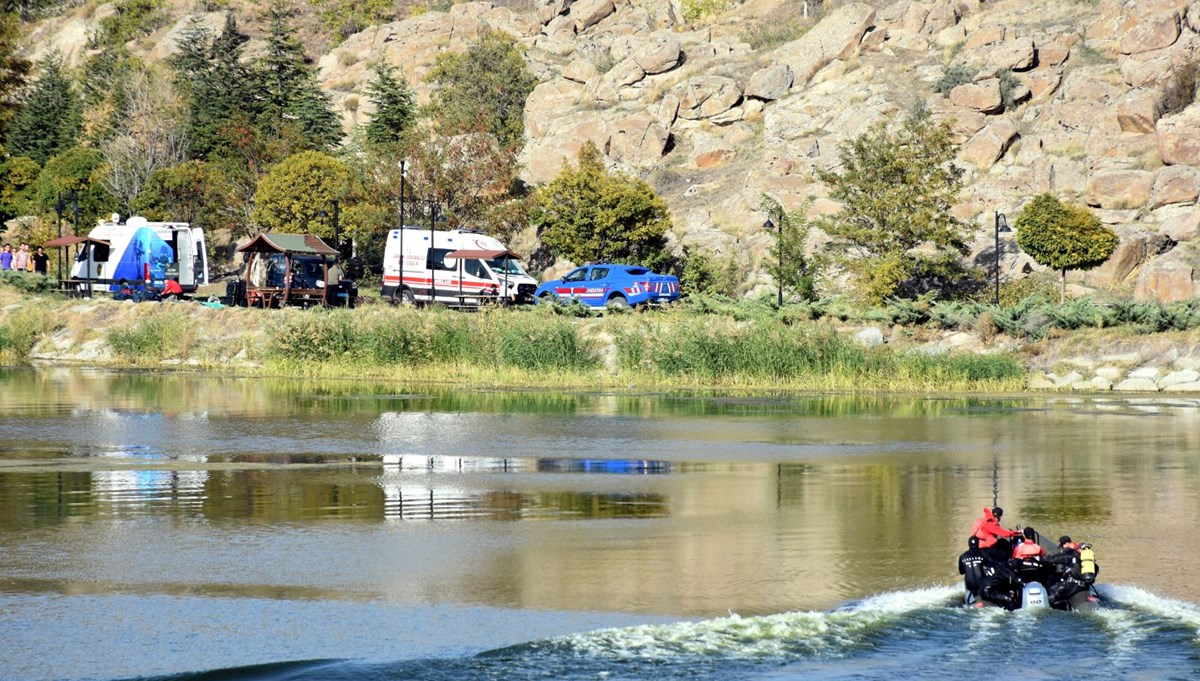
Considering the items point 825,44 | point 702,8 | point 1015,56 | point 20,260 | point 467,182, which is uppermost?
point 702,8

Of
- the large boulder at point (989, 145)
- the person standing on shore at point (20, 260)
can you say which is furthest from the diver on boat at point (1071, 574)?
the person standing on shore at point (20, 260)

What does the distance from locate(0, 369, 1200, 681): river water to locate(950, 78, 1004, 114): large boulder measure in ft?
139

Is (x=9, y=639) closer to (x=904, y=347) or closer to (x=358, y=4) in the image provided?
(x=904, y=347)

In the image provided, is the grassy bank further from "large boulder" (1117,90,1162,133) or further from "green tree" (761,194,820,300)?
"large boulder" (1117,90,1162,133)

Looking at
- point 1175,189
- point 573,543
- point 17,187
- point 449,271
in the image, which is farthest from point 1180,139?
point 17,187

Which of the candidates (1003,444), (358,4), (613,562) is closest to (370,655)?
(613,562)

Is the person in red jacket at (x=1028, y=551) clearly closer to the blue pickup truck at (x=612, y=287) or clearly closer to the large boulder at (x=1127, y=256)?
the blue pickup truck at (x=612, y=287)

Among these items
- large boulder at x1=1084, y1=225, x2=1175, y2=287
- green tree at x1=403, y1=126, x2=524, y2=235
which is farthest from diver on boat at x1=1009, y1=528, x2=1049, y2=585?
green tree at x1=403, y1=126, x2=524, y2=235

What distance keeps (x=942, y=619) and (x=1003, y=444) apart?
11.4 m

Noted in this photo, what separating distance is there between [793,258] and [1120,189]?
544 inches

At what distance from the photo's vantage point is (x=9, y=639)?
33.8 ft

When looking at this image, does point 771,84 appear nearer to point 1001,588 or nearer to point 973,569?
point 973,569

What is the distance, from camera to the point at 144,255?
52688 millimetres

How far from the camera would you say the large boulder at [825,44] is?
74438 mm
